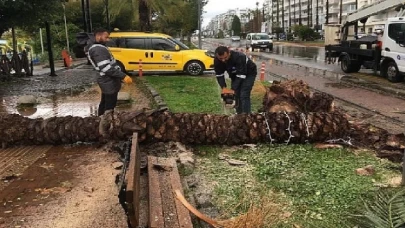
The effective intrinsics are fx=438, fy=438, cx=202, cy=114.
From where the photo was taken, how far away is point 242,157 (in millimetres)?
5988

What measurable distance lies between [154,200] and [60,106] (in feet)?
24.3

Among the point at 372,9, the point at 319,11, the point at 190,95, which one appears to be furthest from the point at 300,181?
the point at 319,11

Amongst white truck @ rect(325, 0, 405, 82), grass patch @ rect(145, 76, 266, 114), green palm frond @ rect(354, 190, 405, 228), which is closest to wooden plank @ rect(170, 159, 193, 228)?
green palm frond @ rect(354, 190, 405, 228)

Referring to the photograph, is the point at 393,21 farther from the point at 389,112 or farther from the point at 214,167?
the point at 214,167

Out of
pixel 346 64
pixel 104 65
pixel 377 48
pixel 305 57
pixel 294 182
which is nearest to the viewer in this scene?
pixel 294 182

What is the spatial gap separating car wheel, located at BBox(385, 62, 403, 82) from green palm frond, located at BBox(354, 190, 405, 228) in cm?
1192

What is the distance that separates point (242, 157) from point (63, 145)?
2.75 meters

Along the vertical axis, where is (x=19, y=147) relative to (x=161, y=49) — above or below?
below

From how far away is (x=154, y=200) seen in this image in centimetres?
407

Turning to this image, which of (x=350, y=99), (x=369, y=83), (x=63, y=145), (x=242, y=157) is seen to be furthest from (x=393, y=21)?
(x=63, y=145)

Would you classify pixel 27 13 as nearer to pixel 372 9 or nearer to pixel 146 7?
pixel 146 7

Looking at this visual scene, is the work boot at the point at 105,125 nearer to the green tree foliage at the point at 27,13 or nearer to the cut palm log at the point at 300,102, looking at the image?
the cut palm log at the point at 300,102

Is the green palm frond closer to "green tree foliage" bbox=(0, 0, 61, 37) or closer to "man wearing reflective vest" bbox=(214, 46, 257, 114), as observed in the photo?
"man wearing reflective vest" bbox=(214, 46, 257, 114)

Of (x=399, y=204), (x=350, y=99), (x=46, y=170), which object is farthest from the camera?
(x=350, y=99)
